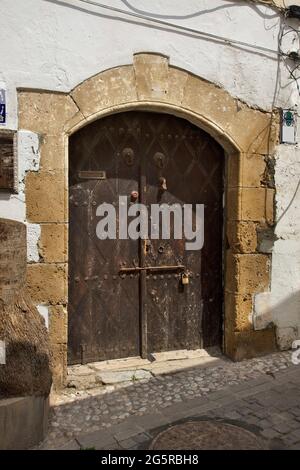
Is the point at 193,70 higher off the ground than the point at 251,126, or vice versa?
the point at 193,70

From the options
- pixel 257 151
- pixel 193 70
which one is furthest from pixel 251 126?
pixel 193 70

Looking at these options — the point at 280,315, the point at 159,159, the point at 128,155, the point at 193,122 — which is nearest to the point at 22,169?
the point at 128,155

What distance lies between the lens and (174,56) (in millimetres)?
3662

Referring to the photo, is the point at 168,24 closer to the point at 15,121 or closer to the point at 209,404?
the point at 15,121

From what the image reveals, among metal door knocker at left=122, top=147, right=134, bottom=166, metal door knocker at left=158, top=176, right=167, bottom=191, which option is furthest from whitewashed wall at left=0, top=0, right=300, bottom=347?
metal door knocker at left=158, top=176, right=167, bottom=191

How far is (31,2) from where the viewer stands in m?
3.15

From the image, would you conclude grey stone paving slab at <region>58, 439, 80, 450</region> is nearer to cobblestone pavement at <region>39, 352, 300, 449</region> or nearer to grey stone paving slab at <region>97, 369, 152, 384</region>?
cobblestone pavement at <region>39, 352, 300, 449</region>

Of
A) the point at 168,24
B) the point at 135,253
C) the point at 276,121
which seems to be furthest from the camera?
the point at 276,121

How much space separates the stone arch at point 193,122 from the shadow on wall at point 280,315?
0.09 metres

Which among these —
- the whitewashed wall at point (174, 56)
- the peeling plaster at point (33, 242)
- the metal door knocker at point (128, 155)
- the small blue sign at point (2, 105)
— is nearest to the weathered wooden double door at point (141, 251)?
the metal door knocker at point (128, 155)

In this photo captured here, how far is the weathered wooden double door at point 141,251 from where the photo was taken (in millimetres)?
3656

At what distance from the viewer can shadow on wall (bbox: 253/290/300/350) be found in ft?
13.6

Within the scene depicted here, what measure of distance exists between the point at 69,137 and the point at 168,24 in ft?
4.31

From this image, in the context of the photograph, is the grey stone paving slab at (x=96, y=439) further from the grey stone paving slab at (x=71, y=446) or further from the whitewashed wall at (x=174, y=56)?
the whitewashed wall at (x=174, y=56)
